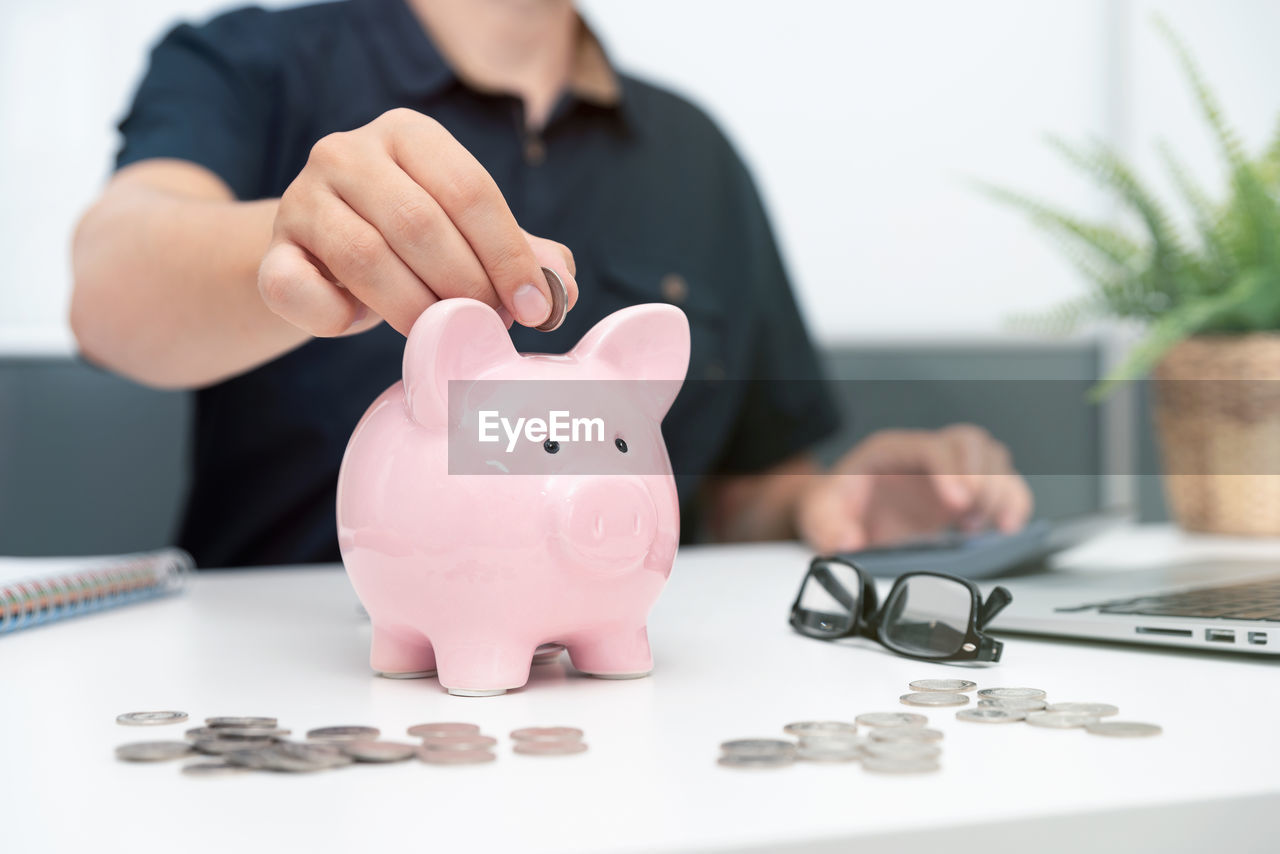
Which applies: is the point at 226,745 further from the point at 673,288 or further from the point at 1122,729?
the point at 673,288

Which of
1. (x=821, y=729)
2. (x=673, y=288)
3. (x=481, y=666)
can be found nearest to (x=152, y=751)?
(x=481, y=666)

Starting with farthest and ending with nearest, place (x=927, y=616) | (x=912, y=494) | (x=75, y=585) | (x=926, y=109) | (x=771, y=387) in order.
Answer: (x=926, y=109) < (x=771, y=387) < (x=912, y=494) < (x=75, y=585) < (x=927, y=616)

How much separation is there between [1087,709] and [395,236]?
335 millimetres

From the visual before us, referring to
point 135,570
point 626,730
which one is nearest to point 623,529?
point 626,730

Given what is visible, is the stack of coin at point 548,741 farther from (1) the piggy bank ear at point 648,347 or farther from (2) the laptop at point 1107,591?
(2) the laptop at point 1107,591

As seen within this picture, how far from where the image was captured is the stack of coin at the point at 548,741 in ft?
1.18

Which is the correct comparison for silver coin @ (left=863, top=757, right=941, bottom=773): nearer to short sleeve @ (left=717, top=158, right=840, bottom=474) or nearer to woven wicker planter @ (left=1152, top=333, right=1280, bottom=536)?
woven wicker planter @ (left=1152, top=333, right=1280, bottom=536)

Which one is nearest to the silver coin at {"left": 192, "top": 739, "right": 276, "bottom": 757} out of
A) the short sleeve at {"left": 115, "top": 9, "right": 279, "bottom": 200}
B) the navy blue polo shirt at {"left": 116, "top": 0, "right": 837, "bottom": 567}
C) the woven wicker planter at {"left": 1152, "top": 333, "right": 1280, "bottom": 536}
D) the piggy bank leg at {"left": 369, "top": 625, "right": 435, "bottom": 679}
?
the piggy bank leg at {"left": 369, "top": 625, "right": 435, "bottom": 679}

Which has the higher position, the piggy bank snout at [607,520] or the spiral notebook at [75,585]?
the piggy bank snout at [607,520]

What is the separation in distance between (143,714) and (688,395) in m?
0.86

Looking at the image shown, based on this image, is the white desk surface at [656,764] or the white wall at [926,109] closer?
the white desk surface at [656,764]

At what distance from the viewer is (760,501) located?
129 cm

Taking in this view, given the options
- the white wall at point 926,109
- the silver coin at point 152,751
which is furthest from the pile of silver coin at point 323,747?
the white wall at point 926,109

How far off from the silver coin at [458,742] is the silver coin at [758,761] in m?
0.08
